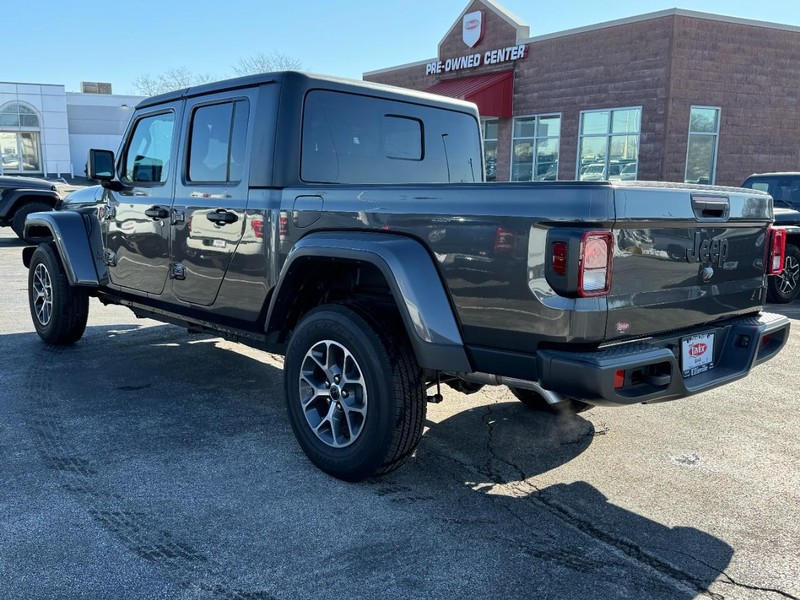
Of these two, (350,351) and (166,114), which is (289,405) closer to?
(350,351)

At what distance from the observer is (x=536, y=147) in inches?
776

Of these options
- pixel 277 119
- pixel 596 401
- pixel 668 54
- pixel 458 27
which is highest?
pixel 458 27

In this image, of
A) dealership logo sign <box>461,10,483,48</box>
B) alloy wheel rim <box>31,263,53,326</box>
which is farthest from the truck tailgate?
dealership logo sign <box>461,10,483,48</box>

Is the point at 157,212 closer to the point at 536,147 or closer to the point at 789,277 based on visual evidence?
the point at 789,277

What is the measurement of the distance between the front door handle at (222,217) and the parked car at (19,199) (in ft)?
39.8

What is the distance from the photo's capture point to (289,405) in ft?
12.7

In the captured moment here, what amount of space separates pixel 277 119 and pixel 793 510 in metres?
3.31

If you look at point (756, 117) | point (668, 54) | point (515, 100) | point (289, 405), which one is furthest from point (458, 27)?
point (289, 405)

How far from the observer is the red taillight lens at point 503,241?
2.91 meters

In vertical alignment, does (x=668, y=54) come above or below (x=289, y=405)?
above

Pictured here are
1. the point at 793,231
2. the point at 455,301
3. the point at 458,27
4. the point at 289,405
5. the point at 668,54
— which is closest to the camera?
the point at 455,301

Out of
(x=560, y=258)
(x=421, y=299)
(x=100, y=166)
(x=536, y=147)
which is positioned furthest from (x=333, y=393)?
(x=536, y=147)

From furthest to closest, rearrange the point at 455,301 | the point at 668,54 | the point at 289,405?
the point at 668,54
the point at 289,405
the point at 455,301

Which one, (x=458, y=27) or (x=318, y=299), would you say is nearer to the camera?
(x=318, y=299)
